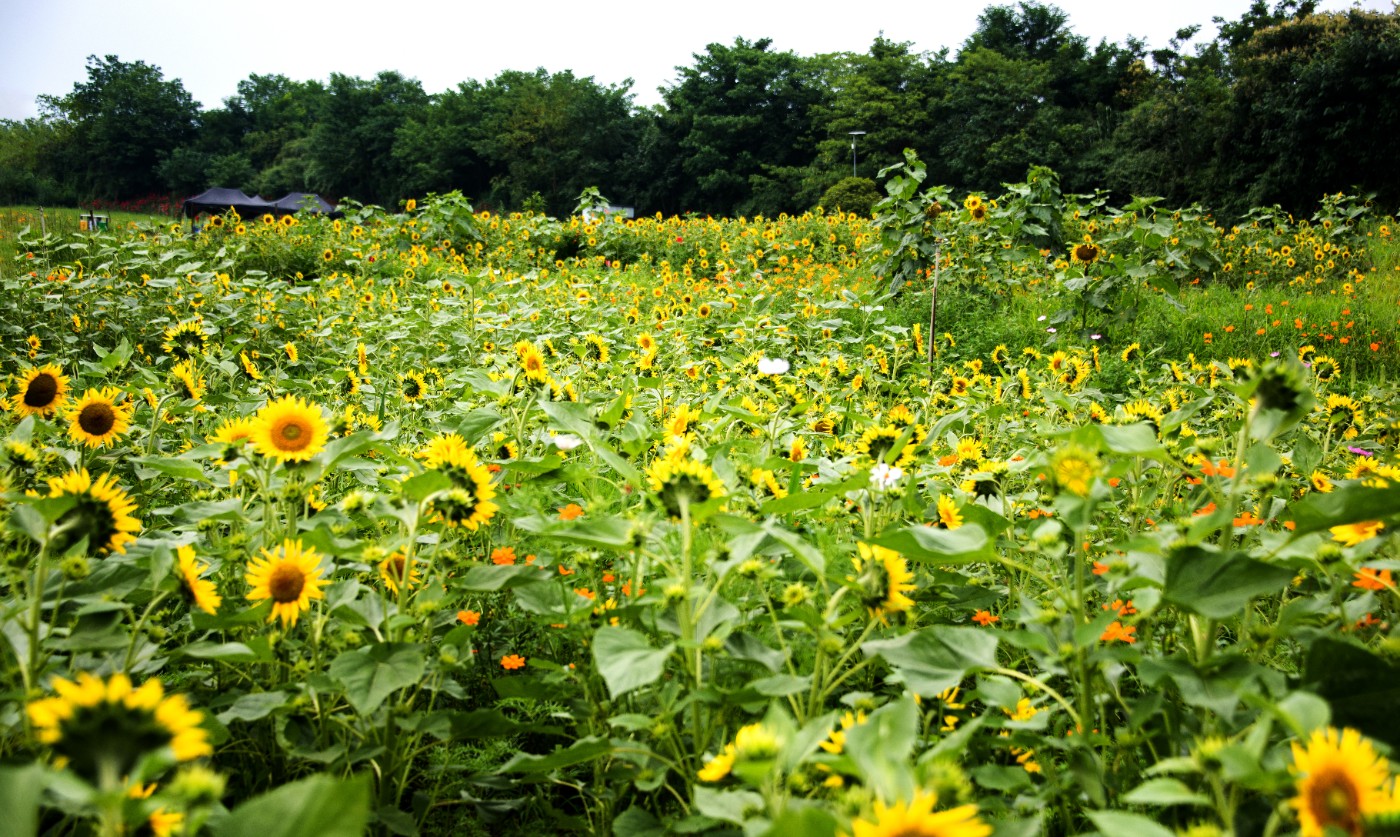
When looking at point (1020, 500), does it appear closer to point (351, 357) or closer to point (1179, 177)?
point (351, 357)

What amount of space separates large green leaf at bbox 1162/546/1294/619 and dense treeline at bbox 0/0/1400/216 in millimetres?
12090

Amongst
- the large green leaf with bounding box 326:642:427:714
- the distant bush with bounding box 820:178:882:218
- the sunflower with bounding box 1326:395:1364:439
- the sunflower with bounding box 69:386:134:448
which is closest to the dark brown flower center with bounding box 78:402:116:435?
the sunflower with bounding box 69:386:134:448

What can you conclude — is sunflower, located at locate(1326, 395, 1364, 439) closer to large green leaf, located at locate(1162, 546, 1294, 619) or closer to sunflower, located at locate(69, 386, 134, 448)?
large green leaf, located at locate(1162, 546, 1294, 619)

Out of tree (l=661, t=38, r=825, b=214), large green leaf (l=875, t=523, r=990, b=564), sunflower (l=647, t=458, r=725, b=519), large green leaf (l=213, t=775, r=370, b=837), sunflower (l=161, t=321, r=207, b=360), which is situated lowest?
large green leaf (l=213, t=775, r=370, b=837)

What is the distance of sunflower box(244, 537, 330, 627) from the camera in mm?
1000

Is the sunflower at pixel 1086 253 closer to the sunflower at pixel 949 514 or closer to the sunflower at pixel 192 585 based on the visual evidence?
the sunflower at pixel 949 514

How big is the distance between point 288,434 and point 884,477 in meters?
0.91

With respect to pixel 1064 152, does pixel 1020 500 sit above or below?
below

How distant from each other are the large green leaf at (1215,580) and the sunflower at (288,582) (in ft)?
3.24

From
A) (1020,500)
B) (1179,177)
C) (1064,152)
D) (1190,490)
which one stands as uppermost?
(1064,152)

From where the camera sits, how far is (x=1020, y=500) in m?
1.49

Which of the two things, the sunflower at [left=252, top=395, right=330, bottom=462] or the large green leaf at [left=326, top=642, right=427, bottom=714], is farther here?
the sunflower at [left=252, top=395, right=330, bottom=462]

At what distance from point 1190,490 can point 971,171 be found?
79.3ft

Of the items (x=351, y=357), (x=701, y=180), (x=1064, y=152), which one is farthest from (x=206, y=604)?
(x=701, y=180)
